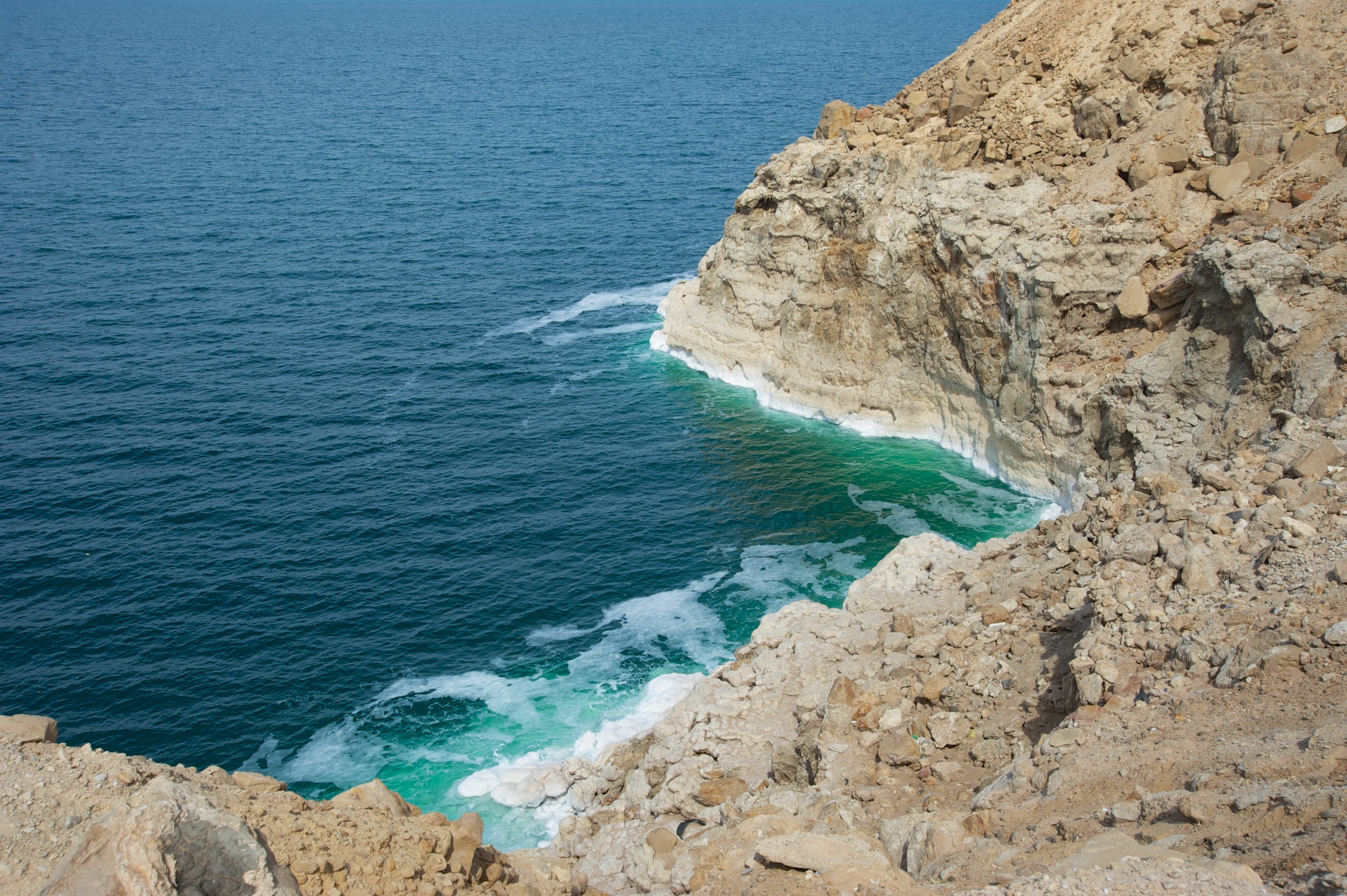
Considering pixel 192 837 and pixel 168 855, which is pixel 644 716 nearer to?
pixel 192 837

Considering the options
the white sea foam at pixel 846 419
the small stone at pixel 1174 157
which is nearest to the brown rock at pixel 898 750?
the white sea foam at pixel 846 419

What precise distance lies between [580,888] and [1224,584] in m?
18.7

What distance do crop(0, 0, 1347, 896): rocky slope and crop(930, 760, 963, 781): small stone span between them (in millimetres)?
70

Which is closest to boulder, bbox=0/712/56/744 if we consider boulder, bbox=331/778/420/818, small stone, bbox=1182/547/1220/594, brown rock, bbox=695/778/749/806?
boulder, bbox=331/778/420/818

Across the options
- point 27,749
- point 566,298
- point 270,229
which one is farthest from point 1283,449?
point 270,229

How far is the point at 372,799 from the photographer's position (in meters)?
26.2

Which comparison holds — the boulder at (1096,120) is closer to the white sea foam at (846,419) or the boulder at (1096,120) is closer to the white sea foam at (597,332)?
the white sea foam at (846,419)

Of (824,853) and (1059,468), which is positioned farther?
(1059,468)

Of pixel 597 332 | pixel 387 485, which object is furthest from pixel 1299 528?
pixel 597 332

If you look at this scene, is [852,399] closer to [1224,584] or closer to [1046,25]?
[1046,25]

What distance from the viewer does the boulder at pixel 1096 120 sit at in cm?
5656

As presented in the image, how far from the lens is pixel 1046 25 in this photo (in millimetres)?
62969

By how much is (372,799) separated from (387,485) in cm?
3749

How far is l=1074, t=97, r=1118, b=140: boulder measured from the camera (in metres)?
56.6
